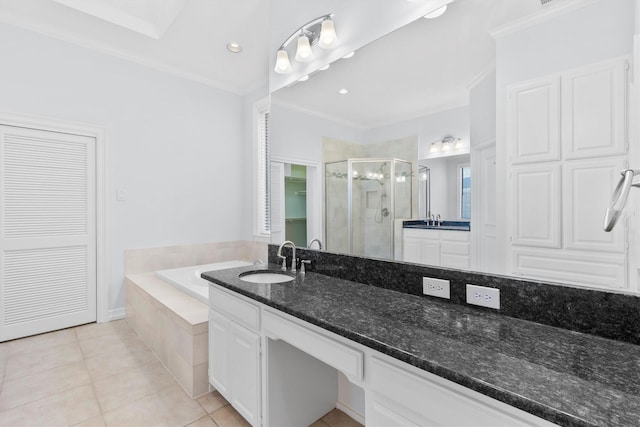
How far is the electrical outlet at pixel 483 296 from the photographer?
119 centimetres

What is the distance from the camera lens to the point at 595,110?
0.99m

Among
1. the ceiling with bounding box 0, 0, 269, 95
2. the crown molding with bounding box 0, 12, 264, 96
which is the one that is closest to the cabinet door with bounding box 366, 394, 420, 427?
the ceiling with bounding box 0, 0, 269, 95

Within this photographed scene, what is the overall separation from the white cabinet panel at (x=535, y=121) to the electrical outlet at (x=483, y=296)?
19.6 inches

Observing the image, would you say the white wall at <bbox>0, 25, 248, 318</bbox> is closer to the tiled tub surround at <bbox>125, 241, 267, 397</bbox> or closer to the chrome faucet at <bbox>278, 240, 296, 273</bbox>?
the tiled tub surround at <bbox>125, 241, 267, 397</bbox>

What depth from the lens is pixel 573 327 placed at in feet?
3.35

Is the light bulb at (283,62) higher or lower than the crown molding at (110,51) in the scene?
lower

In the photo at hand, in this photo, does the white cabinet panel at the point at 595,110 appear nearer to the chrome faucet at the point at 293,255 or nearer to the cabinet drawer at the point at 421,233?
the cabinet drawer at the point at 421,233

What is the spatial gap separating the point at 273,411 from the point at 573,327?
4.32ft

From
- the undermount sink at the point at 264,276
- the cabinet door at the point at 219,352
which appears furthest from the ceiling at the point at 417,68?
the cabinet door at the point at 219,352

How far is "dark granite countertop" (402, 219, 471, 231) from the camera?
4.50 feet

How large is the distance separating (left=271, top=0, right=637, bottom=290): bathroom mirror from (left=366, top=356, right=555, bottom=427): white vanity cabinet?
589mm

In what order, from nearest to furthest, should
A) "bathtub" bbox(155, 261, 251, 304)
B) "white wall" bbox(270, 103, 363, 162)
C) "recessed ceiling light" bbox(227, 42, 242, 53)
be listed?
"white wall" bbox(270, 103, 363, 162) → "bathtub" bbox(155, 261, 251, 304) → "recessed ceiling light" bbox(227, 42, 242, 53)

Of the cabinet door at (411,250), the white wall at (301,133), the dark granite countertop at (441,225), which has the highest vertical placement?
the white wall at (301,133)

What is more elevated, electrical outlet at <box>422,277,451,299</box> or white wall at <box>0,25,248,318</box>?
white wall at <box>0,25,248,318</box>
